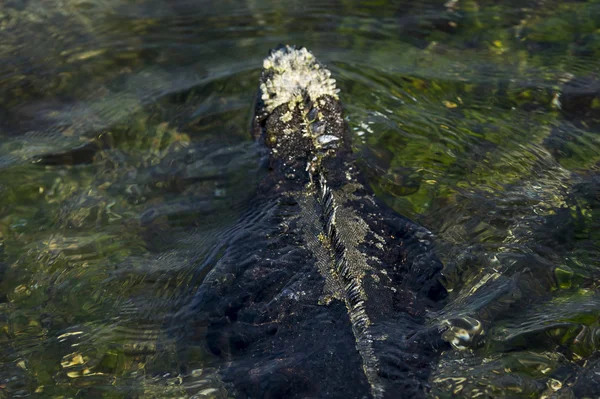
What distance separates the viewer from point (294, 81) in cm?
604

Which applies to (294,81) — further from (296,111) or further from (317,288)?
(317,288)

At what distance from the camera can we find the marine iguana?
3.85 metres

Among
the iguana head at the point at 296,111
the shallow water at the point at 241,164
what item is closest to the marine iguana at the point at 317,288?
the iguana head at the point at 296,111

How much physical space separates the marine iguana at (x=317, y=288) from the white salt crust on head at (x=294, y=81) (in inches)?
9.2

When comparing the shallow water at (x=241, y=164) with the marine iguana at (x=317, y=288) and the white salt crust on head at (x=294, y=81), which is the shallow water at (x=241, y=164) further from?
the white salt crust on head at (x=294, y=81)

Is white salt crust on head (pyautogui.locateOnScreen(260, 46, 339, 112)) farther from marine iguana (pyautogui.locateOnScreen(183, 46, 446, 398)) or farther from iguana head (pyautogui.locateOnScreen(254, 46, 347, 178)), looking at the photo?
marine iguana (pyautogui.locateOnScreen(183, 46, 446, 398))

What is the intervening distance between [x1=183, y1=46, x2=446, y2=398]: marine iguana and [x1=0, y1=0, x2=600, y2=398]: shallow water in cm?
18

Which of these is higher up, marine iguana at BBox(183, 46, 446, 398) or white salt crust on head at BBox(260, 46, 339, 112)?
white salt crust on head at BBox(260, 46, 339, 112)

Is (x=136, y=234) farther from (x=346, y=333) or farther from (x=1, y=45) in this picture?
(x=1, y=45)

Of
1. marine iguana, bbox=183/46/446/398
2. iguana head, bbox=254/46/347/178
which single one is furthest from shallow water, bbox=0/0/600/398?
iguana head, bbox=254/46/347/178

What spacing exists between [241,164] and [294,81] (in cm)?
88

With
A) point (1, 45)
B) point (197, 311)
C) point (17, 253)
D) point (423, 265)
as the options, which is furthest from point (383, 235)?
point (1, 45)

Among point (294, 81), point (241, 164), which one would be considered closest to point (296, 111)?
point (294, 81)

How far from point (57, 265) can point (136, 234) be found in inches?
25.6
